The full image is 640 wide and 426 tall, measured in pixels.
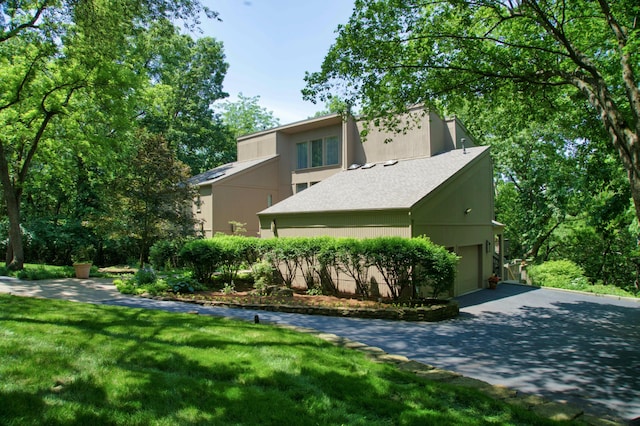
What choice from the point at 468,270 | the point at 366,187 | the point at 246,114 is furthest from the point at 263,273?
the point at 246,114

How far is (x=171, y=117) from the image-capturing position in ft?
101

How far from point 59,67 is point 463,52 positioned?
15016 mm

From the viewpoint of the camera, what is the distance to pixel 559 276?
62.6ft

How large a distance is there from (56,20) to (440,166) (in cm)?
1454

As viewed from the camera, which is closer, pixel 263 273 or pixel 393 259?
pixel 393 259

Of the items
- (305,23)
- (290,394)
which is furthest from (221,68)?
(290,394)

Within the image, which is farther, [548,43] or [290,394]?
[548,43]

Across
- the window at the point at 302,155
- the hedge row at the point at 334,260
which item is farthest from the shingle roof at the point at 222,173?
the hedge row at the point at 334,260

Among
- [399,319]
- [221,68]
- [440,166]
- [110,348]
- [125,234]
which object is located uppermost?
[221,68]

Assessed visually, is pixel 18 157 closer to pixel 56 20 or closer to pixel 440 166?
pixel 56 20

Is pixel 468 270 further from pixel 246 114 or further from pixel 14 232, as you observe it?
pixel 246 114

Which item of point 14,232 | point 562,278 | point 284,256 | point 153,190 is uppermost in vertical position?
point 153,190

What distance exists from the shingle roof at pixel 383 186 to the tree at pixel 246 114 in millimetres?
27746

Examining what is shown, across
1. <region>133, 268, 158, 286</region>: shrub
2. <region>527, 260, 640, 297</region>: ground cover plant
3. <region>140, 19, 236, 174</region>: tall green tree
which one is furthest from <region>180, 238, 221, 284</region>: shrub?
<region>140, 19, 236, 174</region>: tall green tree
